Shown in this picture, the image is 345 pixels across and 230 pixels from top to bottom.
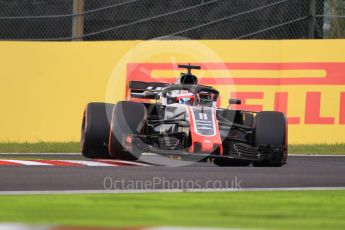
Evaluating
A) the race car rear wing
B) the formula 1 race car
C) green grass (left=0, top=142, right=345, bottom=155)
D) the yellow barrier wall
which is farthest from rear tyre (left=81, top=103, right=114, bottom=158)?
the yellow barrier wall

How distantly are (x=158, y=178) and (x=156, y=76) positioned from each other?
634cm

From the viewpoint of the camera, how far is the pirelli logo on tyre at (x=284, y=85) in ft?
45.1

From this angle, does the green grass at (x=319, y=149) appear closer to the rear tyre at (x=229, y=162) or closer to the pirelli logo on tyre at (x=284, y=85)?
the pirelli logo on tyre at (x=284, y=85)

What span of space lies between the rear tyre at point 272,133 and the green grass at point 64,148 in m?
3.34

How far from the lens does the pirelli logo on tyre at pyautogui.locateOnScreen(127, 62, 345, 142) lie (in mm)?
13742

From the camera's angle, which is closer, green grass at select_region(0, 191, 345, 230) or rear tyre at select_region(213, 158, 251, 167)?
green grass at select_region(0, 191, 345, 230)

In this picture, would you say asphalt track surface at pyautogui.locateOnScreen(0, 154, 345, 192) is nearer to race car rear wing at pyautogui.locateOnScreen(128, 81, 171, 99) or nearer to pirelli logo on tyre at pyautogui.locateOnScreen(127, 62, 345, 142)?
race car rear wing at pyautogui.locateOnScreen(128, 81, 171, 99)

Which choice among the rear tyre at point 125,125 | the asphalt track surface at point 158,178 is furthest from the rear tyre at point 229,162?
the rear tyre at point 125,125

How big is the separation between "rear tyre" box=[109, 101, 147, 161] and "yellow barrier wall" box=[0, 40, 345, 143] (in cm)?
422

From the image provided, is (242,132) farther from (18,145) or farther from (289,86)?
(18,145)

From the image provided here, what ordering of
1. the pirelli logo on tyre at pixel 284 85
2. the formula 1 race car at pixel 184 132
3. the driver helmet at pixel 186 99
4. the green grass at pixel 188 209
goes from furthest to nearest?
1. the pirelli logo on tyre at pixel 284 85
2. the driver helmet at pixel 186 99
3. the formula 1 race car at pixel 184 132
4. the green grass at pixel 188 209

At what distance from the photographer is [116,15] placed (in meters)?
15.4

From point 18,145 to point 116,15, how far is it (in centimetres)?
277

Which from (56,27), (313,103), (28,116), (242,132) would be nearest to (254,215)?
(242,132)
